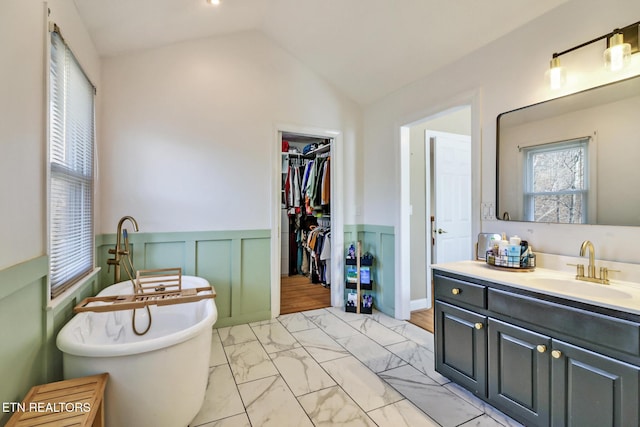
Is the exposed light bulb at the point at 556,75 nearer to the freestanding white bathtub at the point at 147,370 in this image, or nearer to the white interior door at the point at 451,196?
the white interior door at the point at 451,196

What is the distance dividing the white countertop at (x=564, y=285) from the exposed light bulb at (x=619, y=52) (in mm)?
1135

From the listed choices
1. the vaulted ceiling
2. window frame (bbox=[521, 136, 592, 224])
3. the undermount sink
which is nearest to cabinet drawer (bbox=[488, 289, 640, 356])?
the undermount sink

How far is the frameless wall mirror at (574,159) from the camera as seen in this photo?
5.16 ft

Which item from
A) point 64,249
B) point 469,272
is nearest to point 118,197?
point 64,249

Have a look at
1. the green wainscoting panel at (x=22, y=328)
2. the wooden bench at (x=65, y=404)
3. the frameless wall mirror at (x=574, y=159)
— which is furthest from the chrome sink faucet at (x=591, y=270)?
the green wainscoting panel at (x=22, y=328)

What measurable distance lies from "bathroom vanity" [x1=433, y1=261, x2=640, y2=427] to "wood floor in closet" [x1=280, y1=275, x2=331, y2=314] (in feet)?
6.17

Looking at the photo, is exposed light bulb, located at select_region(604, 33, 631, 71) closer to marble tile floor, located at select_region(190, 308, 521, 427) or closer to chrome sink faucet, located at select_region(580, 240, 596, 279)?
chrome sink faucet, located at select_region(580, 240, 596, 279)

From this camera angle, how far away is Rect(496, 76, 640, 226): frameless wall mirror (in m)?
1.57

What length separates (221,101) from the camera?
3047 millimetres

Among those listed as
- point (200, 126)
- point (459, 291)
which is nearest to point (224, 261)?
point (200, 126)

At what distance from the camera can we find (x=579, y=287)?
161 centimetres

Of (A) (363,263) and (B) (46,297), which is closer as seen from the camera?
(B) (46,297)

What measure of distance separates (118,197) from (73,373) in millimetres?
1704

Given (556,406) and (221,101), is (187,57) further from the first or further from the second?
(556,406)
